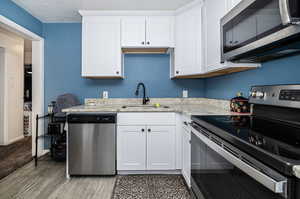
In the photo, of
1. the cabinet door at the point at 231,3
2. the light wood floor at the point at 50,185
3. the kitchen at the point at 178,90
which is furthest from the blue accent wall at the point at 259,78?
the light wood floor at the point at 50,185

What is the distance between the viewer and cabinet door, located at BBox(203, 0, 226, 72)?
1793 mm

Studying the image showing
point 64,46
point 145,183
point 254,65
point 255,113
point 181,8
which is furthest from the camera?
point 64,46

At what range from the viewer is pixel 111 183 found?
2168mm

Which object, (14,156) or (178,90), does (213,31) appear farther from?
(14,156)

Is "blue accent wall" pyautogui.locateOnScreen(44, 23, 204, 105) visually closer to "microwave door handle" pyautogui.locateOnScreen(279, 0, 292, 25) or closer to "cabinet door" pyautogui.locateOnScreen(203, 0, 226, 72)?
"cabinet door" pyautogui.locateOnScreen(203, 0, 226, 72)

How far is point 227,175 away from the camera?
991mm

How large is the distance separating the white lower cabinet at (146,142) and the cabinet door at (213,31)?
0.80 metres

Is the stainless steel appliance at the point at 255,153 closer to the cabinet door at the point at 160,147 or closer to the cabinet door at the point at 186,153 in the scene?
the cabinet door at the point at 186,153

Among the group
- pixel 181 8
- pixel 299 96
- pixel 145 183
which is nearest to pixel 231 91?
pixel 299 96

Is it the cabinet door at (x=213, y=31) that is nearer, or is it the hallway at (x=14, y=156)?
the cabinet door at (x=213, y=31)

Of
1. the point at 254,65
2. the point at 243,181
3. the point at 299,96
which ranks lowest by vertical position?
the point at 243,181

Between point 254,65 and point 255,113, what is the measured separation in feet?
1.46

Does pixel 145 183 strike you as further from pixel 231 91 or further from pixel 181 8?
pixel 181 8

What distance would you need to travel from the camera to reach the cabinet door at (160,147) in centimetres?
231
